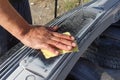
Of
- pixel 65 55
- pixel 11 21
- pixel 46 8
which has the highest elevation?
pixel 11 21

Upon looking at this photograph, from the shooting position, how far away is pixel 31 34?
1.82 metres

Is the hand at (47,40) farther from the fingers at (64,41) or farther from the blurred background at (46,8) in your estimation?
the blurred background at (46,8)

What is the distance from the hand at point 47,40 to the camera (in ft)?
5.78

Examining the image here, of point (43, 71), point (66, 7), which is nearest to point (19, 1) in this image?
point (43, 71)

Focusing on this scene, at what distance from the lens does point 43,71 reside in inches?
65.1

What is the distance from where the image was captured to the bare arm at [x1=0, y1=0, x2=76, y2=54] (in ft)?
5.83

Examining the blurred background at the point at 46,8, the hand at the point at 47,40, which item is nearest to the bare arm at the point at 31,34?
the hand at the point at 47,40

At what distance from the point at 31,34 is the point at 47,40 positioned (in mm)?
96

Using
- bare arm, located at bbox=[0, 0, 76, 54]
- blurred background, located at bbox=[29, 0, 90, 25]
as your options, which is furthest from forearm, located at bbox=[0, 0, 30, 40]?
blurred background, located at bbox=[29, 0, 90, 25]

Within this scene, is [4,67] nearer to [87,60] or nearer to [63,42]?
[63,42]

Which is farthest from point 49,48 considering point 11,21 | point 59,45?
point 11,21

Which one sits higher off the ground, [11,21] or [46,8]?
[11,21]

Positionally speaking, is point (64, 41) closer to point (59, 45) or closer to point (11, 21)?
point (59, 45)

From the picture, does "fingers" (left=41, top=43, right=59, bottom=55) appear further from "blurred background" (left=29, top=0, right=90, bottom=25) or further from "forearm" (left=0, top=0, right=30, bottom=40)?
"blurred background" (left=29, top=0, right=90, bottom=25)
